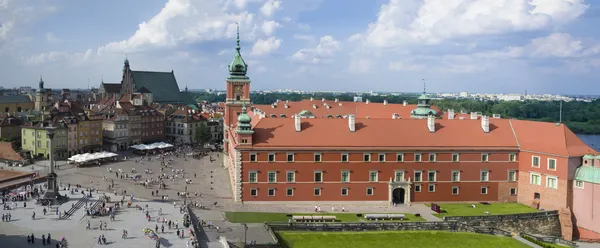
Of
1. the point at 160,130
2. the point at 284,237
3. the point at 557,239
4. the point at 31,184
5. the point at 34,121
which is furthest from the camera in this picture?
the point at 160,130

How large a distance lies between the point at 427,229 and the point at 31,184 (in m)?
50.4

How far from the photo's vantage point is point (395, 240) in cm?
5234

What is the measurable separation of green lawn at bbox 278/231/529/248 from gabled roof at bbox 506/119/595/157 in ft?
50.3

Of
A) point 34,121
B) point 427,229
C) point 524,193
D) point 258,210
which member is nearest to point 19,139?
point 34,121

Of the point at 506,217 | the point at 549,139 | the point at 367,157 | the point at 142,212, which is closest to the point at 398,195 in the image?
the point at 367,157

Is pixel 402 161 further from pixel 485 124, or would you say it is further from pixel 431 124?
pixel 485 124

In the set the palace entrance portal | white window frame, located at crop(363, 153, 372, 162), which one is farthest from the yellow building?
the palace entrance portal

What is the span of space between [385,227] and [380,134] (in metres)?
15.9

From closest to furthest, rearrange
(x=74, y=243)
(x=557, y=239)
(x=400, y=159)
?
(x=74, y=243) → (x=557, y=239) → (x=400, y=159)

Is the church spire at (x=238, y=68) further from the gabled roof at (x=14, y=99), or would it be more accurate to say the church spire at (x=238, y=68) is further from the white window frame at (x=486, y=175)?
the gabled roof at (x=14, y=99)

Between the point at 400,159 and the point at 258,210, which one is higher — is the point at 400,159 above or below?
above

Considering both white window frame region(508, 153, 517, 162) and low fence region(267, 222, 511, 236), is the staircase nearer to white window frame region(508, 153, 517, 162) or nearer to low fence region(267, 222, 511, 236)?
low fence region(267, 222, 511, 236)

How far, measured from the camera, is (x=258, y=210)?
60.6m

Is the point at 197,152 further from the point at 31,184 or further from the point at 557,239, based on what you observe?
the point at 557,239
